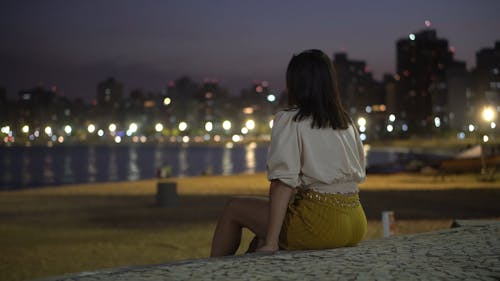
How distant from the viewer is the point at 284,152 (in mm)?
3594

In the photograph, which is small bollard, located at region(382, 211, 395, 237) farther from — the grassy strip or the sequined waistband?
the sequined waistband

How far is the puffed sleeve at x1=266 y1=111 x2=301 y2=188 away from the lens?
3.55 meters

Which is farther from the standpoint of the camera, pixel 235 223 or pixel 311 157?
pixel 235 223

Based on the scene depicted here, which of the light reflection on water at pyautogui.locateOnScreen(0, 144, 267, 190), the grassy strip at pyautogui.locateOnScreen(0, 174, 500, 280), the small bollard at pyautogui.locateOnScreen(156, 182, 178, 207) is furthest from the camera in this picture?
the light reflection on water at pyautogui.locateOnScreen(0, 144, 267, 190)

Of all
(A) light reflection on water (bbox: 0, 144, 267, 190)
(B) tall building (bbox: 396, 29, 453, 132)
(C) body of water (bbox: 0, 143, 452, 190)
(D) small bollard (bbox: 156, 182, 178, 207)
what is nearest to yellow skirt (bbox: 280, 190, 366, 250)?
(D) small bollard (bbox: 156, 182, 178, 207)

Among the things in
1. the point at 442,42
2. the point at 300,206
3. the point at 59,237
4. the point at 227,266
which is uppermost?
the point at 442,42

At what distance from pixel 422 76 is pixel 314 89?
17377 cm

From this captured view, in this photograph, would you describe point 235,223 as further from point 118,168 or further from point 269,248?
point 118,168

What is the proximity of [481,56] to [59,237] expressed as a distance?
5671 inches

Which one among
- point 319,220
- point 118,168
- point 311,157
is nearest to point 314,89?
point 311,157

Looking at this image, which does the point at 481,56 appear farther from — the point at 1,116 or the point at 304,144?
the point at 304,144

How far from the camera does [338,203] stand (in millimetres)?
3703

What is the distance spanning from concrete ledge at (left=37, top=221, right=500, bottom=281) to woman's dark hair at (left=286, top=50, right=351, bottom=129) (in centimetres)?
75

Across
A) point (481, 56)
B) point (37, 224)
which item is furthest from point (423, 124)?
point (37, 224)
